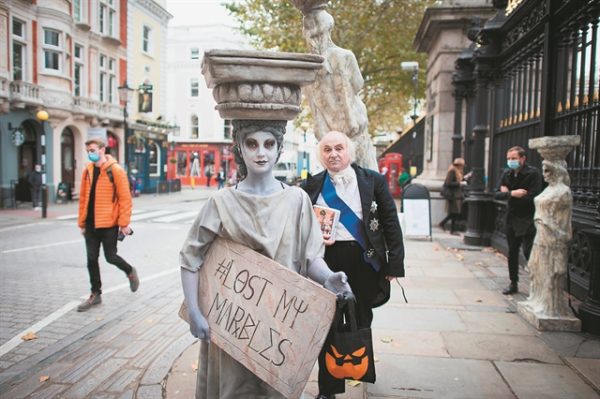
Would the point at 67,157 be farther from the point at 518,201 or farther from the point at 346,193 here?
the point at 346,193

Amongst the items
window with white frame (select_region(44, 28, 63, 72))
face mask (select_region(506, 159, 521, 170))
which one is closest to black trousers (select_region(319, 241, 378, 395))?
face mask (select_region(506, 159, 521, 170))

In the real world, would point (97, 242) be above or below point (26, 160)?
below

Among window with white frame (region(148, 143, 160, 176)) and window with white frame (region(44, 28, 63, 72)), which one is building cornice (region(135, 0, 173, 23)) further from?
window with white frame (region(148, 143, 160, 176))

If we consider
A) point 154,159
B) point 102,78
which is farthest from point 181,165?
point 102,78

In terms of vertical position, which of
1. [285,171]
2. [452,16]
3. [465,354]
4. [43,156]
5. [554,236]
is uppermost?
[452,16]

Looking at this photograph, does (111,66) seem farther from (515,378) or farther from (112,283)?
(515,378)

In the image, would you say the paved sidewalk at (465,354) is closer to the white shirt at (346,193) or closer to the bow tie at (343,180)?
the white shirt at (346,193)

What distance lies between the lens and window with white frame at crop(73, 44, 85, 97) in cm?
1994

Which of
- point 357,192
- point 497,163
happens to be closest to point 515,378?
point 357,192

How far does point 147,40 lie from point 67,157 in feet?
24.1

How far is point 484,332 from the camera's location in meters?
4.68

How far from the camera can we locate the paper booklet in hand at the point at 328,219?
3105 millimetres

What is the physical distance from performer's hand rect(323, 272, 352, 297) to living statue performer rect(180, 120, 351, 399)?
1.5 inches

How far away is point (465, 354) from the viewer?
13.5ft
